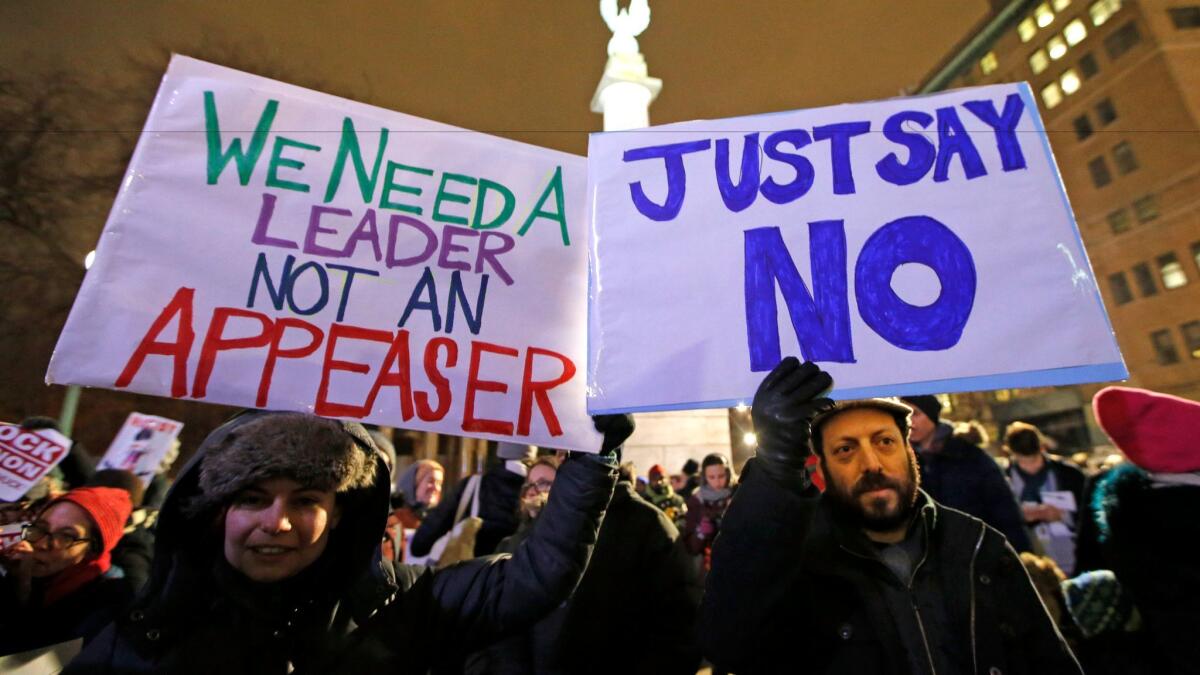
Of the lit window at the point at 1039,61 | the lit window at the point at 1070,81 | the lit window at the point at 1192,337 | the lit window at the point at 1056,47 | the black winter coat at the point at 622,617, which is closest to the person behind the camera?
the black winter coat at the point at 622,617

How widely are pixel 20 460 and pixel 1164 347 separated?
40.9 metres

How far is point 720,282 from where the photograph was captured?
2039mm

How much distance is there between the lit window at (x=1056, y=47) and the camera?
39406mm

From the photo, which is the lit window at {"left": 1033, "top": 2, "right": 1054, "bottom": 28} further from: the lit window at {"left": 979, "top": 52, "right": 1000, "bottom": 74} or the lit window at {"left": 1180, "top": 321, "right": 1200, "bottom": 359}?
the lit window at {"left": 1180, "top": 321, "right": 1200, "bottom": 359}

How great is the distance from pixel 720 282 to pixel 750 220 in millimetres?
247

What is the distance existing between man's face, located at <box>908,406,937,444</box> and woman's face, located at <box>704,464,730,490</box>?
1.98 metres

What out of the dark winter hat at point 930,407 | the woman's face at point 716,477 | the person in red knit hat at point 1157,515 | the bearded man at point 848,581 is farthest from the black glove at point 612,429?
the woman's face at point 716,477

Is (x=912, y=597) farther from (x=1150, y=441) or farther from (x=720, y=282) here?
(x=1150, y=441)

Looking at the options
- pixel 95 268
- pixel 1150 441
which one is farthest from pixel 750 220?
pixel 95 268

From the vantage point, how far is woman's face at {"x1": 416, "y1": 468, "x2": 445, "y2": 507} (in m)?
5.57

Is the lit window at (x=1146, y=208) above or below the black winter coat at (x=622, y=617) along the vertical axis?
above

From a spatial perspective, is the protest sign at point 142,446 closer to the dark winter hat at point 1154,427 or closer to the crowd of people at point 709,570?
the crowd of people at point 709,570

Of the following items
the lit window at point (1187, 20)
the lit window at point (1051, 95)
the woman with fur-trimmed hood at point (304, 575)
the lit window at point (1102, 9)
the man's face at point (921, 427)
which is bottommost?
the woman with fur-trimmed hood at point (304, 575)

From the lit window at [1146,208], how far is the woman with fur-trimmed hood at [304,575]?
Answer: 41240 millimetres
